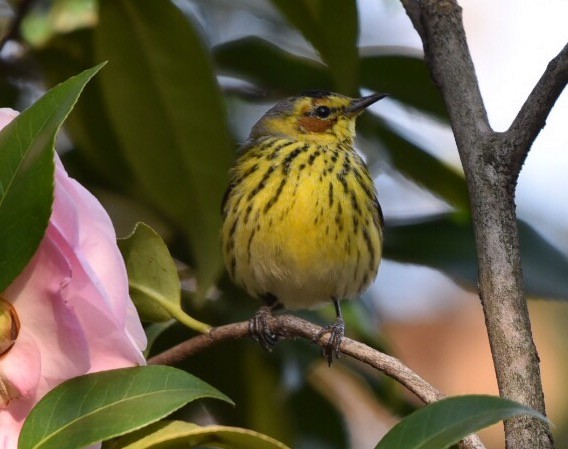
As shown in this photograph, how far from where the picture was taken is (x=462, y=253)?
4.63ft

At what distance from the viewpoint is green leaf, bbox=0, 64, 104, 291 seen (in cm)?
61

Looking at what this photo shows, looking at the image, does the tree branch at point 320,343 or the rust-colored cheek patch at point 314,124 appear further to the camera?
the rust-colored cheek patch at point 314,124

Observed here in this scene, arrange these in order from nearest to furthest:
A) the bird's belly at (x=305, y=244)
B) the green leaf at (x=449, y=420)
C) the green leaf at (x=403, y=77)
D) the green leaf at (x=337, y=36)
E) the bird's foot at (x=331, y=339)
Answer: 1. the green leaf at (x=449, y=420)
2. the bird's foot at (x=331, y=339)
3. the green leaf at (x=337, y=36)
4. the green leaf at (x=403, y=77)
5. the bird's belly at (x=305, y=244)

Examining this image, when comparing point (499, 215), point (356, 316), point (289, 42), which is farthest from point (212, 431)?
point (289, 42)

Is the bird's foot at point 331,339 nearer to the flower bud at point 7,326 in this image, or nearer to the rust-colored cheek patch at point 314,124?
the flower bud at point 7,326

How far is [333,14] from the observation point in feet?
4.33

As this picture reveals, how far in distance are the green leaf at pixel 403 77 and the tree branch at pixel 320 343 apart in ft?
2.17

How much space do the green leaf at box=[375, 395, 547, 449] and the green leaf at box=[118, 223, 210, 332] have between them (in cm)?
29

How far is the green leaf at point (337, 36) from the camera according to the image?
4.27 feet

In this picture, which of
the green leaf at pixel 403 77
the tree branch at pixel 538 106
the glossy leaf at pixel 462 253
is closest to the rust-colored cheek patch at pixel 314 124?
the green leaf at pixel 403 77

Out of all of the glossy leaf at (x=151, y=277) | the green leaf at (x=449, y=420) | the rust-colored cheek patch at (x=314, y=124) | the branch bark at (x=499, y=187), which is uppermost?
the rust-colored cheek patch at (x=314, y=124)

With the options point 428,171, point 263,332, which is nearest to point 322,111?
point 428,171

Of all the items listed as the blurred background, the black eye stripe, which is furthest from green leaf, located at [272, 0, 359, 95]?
the black eye stripe

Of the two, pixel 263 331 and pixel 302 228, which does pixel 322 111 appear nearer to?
pixel 302 228
